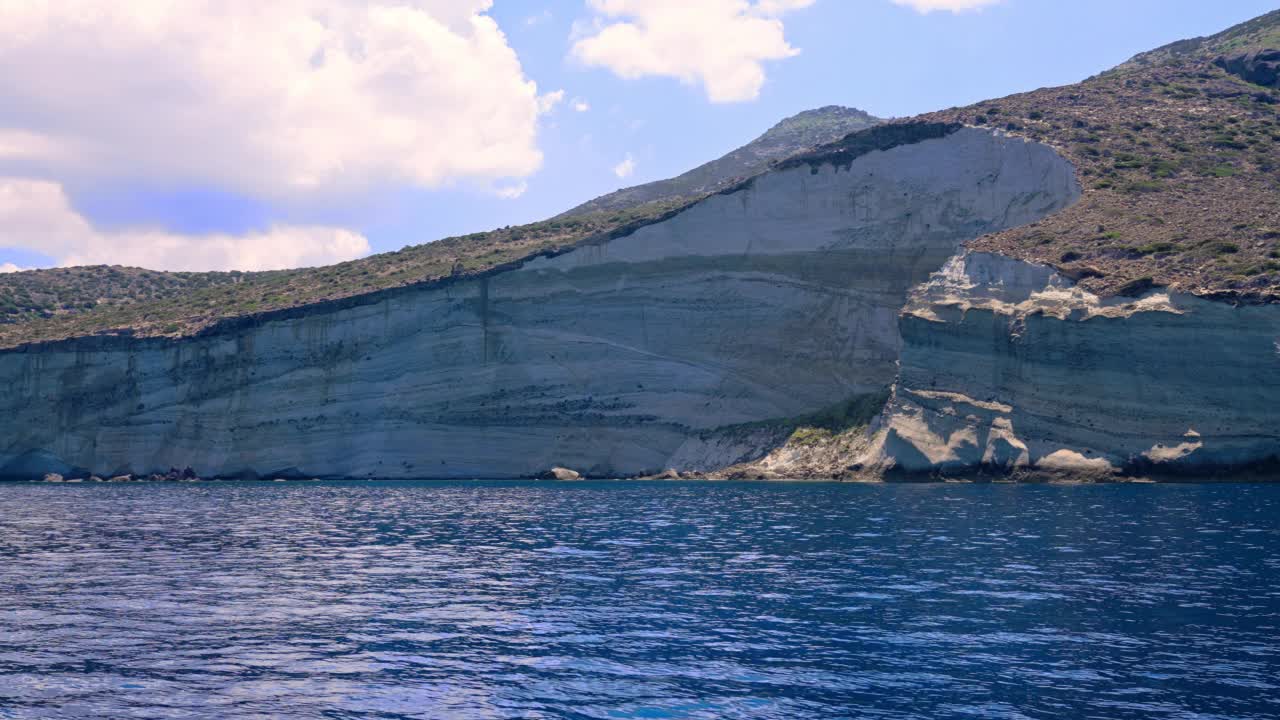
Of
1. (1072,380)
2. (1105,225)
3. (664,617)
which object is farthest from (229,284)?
(664,617)

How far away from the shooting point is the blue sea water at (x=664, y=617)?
11.6 m

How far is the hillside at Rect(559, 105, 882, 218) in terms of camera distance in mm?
122312

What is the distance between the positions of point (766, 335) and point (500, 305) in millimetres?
16428

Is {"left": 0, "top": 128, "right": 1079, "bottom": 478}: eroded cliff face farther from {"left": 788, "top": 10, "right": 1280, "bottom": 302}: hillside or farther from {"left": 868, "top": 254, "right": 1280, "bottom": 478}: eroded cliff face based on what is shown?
{"left": 868, "top": 254, "right": 1280, "bottom": 478}: eroded cliff face

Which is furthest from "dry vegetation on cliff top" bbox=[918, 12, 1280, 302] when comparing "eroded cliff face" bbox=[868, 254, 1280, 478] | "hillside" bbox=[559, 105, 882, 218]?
"hillside" bbox=[559, 105, 882, 218]

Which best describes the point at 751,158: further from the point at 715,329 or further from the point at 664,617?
the point at 664,617

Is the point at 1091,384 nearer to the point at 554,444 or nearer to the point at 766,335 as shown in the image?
the point at 766,335

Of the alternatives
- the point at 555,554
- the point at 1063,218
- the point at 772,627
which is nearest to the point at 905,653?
the point at 772,627

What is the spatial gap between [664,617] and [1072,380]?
34.0m

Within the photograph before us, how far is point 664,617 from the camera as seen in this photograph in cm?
1600

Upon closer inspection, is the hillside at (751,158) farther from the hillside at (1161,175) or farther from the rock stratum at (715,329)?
the rock stratum at (715,329)

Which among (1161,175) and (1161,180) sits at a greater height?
(1161,175)

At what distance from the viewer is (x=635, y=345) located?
2468 inches

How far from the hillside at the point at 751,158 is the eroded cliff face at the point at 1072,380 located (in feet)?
185
